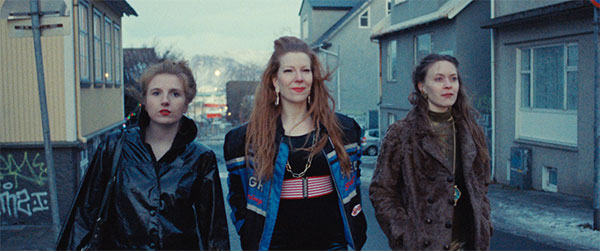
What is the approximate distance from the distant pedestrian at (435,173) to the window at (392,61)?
19292 mm

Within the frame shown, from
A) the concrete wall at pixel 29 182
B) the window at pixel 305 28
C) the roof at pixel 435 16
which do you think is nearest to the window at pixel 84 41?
the concrete wall at pixel 29 182

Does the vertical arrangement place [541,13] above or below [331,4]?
below

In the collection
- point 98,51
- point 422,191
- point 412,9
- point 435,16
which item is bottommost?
point 422,191

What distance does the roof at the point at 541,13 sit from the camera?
12.4 m

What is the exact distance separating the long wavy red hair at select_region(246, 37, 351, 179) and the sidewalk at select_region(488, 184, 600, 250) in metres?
6.08

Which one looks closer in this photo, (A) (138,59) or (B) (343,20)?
(A) (138,59)

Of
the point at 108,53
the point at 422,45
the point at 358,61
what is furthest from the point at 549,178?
the point at 358,61

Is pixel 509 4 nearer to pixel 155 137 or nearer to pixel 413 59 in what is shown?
pixel 413 59

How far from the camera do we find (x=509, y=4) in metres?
15.6

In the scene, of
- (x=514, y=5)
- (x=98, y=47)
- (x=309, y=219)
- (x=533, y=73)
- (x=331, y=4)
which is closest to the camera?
(x=309, y=219)

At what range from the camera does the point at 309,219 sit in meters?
3.69

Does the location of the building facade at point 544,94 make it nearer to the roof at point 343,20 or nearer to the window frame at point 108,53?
the window frame at point 108,53

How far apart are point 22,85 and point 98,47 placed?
4.92m

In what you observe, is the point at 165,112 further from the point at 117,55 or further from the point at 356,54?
the point at 356,54
